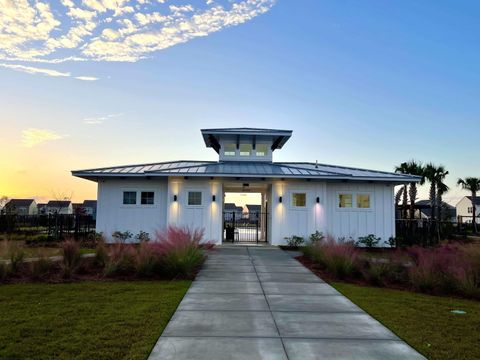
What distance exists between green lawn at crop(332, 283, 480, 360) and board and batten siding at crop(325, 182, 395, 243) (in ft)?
32.4

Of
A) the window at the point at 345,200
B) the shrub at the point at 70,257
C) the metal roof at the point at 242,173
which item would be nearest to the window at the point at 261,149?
the metal roof at the point at 242,173

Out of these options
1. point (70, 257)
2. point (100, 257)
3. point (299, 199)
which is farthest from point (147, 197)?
point (70, 257)

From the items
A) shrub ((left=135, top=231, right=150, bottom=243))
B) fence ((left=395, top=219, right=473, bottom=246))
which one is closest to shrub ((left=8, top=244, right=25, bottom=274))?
shrub ((left=135, top=231, right=150, bottom=243))

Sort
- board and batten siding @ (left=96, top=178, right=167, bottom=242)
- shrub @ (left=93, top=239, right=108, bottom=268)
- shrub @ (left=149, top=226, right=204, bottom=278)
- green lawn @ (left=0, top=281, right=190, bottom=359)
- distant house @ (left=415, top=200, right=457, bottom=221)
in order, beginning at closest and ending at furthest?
green lawn @ (left=0, top=281, right=190, bottom=359) < shrub @ (left=149, top=226, right=204, bottom=278) < shrub @ (left=93, top=239, right=108, bottom=268) < board and batten siding @ (left=96, top=178, right=167, bottom=242) < distant house @ (left=415, top=200, right=457, bottom=221)

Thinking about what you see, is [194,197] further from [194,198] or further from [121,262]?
[121,262]

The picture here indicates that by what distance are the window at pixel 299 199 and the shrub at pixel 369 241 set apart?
3.25 m

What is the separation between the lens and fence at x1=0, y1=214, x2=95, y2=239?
20266mm

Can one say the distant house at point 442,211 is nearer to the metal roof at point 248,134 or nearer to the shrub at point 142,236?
the metal roof at point 248,134

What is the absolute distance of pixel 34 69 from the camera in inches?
591

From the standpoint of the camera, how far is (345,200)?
18.9m

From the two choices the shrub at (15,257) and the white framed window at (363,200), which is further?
the white framed window at (363,200)

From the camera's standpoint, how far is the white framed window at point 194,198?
59.3ft

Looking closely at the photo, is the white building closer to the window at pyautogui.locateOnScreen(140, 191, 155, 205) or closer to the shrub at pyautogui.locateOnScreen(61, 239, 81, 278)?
the window at pyautogui.locateOnScreen(140, 191, 155, 205)

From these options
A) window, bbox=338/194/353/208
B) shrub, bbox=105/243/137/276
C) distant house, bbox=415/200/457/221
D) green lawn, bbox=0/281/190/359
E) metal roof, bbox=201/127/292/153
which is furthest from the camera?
distant house, bbox=415/200/457/221
